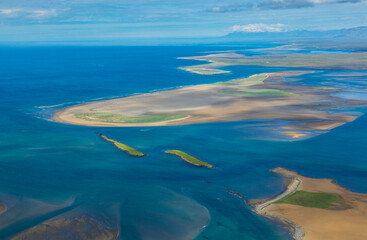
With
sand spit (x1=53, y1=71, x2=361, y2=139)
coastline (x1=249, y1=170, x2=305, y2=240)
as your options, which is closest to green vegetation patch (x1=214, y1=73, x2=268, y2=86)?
sand spit (x1=53, y1=71, x2=361, y2=139)

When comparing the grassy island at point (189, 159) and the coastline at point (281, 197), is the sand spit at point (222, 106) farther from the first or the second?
the coastline at point (281, 197)

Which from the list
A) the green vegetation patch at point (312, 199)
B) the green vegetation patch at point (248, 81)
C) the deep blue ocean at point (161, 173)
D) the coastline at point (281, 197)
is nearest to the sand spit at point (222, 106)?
the deep blue ocean at point (161, 173)

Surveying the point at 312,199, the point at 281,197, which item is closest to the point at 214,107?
the point at 281,197

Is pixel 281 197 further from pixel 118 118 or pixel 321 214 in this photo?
pixel 118 118

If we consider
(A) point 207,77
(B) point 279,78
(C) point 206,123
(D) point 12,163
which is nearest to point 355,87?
(B) point 279,78

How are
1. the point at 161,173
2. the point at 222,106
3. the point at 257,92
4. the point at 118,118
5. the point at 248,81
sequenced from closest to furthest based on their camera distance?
the point at 161,173 < the point at 118,118 < the point at 222,106 < the point at 257,92 < the point at 248,81

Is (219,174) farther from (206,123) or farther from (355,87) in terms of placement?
(355,87)

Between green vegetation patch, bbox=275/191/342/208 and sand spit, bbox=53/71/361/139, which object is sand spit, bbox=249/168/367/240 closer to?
green vegetation patch, bbox=275/191/342/208
